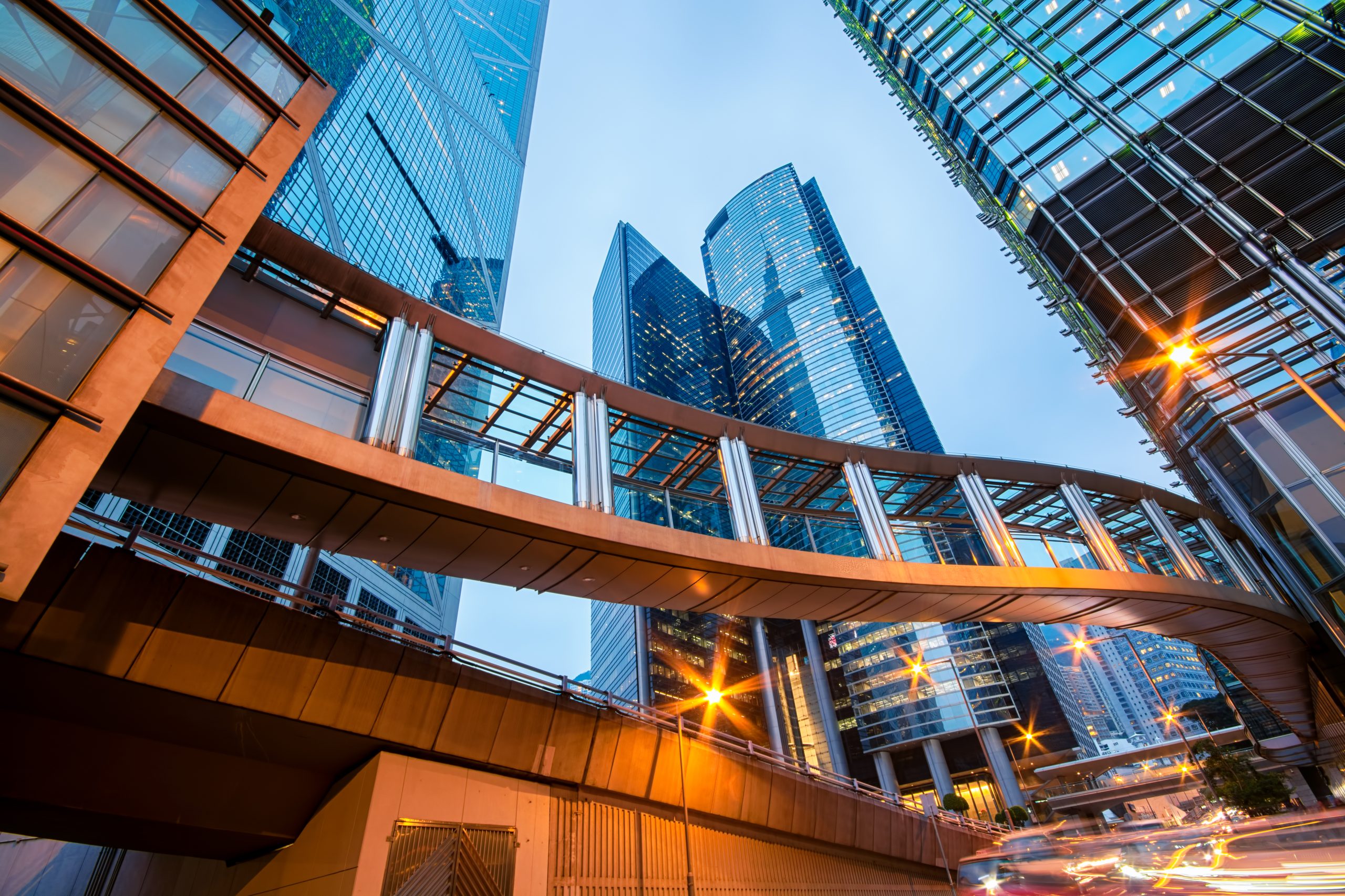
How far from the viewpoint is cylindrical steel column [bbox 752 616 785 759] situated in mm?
101625

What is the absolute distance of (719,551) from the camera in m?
15.5

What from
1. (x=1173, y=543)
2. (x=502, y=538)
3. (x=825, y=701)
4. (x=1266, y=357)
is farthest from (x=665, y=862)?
(x=825, y=701)

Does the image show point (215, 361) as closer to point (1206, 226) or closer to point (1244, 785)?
point (1206, 226)

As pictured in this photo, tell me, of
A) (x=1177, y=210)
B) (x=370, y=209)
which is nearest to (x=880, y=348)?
(x=370, y=209)

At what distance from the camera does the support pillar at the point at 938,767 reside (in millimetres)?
81125

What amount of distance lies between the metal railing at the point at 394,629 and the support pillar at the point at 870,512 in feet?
23.0

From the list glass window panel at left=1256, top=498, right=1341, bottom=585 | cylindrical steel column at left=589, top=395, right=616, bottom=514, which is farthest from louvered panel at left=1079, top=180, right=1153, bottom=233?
cylindrical steel column at left=589, top=395, right=616, bottom=514

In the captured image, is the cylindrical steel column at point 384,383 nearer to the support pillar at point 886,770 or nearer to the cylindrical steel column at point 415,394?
the cylindrical steel column at point 415,394

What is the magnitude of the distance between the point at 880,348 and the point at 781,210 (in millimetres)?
55729

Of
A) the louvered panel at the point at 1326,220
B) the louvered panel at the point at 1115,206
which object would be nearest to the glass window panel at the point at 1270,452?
the louvered panel at the point at 1326,220

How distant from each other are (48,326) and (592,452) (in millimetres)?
10438

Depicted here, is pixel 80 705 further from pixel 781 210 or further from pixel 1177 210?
pixel 781 210

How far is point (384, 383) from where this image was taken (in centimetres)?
1384

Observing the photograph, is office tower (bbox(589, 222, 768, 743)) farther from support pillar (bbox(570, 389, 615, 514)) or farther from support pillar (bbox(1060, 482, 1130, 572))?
support pillar (bbox(1060, 482, 1130, 572))
